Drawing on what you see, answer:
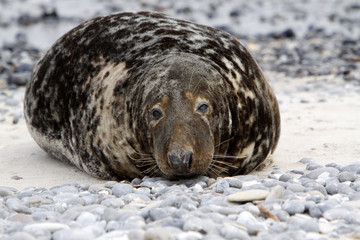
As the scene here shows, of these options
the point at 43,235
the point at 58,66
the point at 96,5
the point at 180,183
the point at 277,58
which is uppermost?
the point at 96,5

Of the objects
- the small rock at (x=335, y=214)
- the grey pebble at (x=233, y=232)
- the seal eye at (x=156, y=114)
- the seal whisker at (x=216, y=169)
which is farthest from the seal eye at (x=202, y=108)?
the grey pebble at (x=233, y=232)

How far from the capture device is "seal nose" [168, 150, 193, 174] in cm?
348

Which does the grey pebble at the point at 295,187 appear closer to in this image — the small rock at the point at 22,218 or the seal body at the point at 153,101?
the seal body at the point at 153,101

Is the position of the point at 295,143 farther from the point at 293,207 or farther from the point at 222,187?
the point at 293,207

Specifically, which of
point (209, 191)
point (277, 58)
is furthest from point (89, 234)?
point (277, 58)

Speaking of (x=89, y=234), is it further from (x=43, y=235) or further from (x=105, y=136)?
(x=105, y=136)

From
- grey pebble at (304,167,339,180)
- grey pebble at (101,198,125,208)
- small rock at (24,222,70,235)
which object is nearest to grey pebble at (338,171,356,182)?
grey pebble at (304,167,339,180)

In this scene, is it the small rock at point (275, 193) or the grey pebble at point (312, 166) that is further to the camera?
the grey pebble at point (312, 166)

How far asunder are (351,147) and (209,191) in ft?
6.66

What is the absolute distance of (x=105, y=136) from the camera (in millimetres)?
4328

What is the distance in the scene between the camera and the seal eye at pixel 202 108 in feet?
→ 12.6

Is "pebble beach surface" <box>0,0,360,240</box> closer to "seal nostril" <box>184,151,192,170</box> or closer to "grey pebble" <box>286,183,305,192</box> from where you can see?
"grey pebble" <box>286,183,305,192</box>

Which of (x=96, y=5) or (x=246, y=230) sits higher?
(x=96, y=5)

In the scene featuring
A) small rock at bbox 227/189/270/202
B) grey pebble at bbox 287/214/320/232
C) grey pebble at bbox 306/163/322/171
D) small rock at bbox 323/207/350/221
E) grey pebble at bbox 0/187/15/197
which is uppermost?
grey pebble at bbox 306/163/322/171
